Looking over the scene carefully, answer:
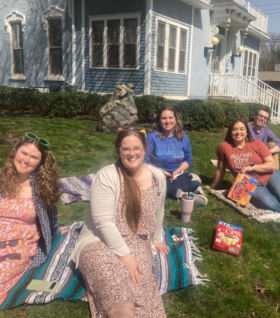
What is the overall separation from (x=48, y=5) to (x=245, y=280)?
15.1m

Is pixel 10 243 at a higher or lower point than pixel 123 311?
higher

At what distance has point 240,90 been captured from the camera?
52.0 ft

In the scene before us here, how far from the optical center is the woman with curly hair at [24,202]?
8.79 ft

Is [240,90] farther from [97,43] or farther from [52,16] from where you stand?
[52,16]

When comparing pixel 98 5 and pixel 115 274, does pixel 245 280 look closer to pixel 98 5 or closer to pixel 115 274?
pixel 115 274

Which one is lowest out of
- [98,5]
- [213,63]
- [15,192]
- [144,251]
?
[144,251]

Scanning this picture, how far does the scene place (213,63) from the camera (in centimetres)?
1730

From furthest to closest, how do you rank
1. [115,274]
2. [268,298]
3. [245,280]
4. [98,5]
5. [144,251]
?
[98,5] < [245,280] < [268,298] < [144,251] < [115,274]

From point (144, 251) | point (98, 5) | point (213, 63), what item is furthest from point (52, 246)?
point (213, 63)

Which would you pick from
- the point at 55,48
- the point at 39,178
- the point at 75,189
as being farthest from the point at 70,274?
the point at 55,48

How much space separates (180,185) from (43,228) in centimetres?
252

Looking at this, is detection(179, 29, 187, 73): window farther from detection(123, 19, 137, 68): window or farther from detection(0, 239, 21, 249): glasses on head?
detection(0, 239, 21, 249): glasses on head

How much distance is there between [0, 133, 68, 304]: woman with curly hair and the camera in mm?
2678

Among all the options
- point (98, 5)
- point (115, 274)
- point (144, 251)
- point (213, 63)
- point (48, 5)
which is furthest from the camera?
point (213, 63)
